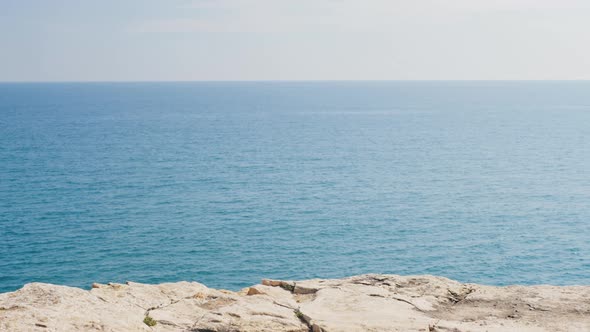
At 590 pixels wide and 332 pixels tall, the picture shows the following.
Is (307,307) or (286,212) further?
(286,212)

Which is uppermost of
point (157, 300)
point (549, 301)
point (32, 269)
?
point (549, 301)

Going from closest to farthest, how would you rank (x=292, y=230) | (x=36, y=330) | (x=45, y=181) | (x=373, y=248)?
1. (x=36, y=330)
2. (x=373, y=248)
3. (x=292, y=230)
4. (x=45, y=181)

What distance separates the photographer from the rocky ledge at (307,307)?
17016mm

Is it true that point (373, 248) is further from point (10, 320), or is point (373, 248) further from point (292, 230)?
point (10, 320)

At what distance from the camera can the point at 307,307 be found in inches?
762

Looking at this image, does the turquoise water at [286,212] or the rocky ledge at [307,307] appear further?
the turquoise water at [286,212]

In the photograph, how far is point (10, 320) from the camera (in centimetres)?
1559

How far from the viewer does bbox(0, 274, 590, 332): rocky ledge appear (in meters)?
17.0

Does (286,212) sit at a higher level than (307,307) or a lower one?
lower

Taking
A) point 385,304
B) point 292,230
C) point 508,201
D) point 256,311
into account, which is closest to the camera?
point 256,311

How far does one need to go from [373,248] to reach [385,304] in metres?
50.4

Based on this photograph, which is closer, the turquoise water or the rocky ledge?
the rocky ledge

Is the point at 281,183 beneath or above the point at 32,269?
above

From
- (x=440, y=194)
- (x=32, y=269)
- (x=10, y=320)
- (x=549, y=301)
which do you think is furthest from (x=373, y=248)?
(x=10, y=320)
